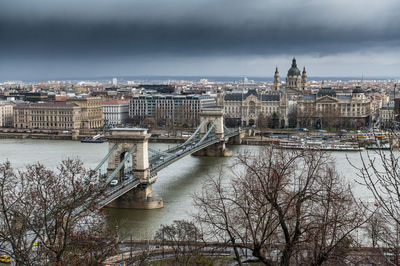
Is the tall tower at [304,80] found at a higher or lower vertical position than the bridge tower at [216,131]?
higher

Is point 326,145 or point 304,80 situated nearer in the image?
point 326,145

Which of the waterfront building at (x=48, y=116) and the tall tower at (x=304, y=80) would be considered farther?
the tall tower at (x=304, y=80)

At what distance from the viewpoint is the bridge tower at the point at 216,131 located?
1162 inches

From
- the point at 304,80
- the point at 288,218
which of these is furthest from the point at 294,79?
the point at 288,218

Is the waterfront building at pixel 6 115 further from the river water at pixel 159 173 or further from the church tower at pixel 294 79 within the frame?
the church tower at pixel 294 79

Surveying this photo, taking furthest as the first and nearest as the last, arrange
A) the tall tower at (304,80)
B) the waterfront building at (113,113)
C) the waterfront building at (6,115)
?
the tall tower at (304,80)
the waterfront building at (113,113)
the waterfront building at (6,115)

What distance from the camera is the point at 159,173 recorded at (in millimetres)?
21766

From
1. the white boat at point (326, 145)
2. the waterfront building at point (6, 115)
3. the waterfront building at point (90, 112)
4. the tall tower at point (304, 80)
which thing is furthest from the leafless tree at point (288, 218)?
the tall tower at point (304, 80)

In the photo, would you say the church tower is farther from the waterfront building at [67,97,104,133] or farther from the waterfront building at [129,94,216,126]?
the waterfront building at [67,97,104,133]

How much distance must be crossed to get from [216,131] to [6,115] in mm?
21392

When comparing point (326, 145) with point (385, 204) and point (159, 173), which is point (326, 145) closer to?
point (159, 173)

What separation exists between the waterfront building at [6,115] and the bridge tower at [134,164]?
30322 mm

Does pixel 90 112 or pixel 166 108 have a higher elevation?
pixel 166 108

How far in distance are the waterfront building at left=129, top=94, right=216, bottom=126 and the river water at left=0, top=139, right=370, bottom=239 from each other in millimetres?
11504
